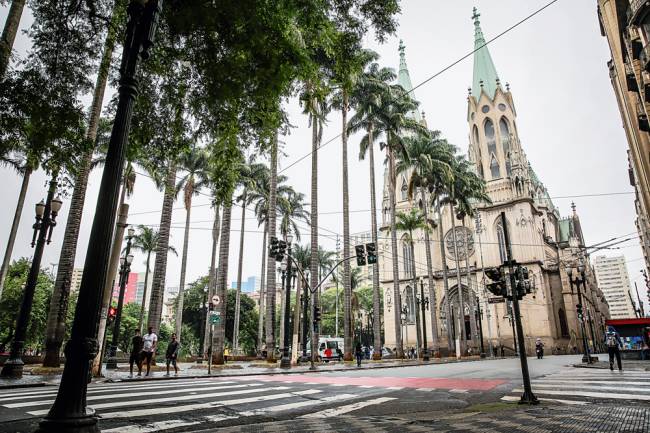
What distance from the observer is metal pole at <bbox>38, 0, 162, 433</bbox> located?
11.7 ft

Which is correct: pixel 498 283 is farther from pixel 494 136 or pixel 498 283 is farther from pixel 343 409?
pixel 494 136

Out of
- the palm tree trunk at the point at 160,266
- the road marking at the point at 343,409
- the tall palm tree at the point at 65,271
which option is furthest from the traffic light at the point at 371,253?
the tall palm tree at the point at 65,271

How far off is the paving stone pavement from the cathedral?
136 ft

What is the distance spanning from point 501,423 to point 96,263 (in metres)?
5.06

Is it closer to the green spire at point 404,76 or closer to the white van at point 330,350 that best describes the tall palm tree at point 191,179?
the white van at point 330,350

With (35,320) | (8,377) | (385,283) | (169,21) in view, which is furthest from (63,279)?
(385,283)

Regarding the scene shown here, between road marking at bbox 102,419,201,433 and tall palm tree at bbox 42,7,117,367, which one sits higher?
tall palm tree at bbox 42,7,117,367

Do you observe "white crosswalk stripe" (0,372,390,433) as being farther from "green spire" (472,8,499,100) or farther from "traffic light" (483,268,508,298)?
"green spire" (472,8,499,100)

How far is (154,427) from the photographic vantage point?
16.9 ft

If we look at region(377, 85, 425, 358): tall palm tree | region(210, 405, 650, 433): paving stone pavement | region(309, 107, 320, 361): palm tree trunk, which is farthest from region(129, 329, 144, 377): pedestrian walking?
region(377, 85, 425, 358): tall palm tree

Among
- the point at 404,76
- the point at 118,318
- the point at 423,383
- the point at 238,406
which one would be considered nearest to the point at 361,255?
the point at 423,383

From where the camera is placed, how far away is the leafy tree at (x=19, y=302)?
34281 millimetres

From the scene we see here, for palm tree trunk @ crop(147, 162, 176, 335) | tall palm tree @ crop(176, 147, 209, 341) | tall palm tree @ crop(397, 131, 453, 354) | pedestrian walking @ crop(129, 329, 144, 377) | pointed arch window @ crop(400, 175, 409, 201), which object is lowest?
pedestrian walking @ crop(129, 329, 144, 377)

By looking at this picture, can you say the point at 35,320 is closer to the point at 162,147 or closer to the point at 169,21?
the point at 162,147
